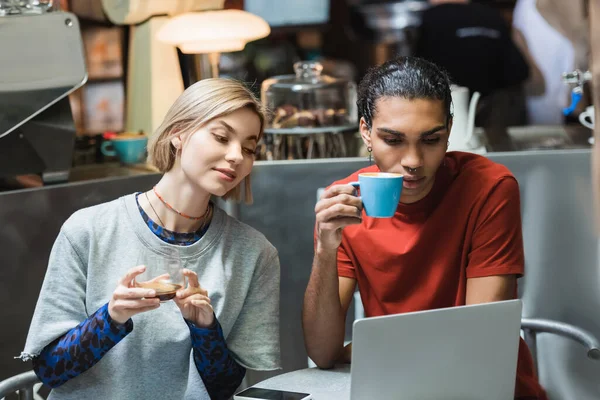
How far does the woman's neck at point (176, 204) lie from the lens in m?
1.68

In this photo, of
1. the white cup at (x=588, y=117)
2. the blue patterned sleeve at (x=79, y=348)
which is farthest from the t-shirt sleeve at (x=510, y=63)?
the blue patterned sleeve at (x=79, y=348)

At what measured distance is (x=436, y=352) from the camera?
1.30 meters

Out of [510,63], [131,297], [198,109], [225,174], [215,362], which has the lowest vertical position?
[215,362]

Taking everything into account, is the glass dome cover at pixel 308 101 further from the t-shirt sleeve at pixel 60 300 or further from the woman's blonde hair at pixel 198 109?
the t-shirt sleeve at pixel 60 300

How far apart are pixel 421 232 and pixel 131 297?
0.66 m

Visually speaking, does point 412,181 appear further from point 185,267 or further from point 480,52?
point 480,52

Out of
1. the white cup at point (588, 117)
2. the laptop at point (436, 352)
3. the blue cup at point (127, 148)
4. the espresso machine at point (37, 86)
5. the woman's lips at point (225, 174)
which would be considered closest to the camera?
the laptop at point (436, 352)

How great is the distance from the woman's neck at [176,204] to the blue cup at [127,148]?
913 mm

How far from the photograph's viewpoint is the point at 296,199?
263cm

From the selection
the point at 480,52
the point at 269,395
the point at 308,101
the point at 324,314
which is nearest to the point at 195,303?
the point at 269,395

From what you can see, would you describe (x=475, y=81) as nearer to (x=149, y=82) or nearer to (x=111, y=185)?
(x=149, y=82)

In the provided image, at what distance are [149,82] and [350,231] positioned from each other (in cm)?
117

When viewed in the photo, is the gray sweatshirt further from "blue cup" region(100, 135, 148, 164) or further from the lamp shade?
the lamp shade

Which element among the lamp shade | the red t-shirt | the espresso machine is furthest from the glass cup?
the lamp shade
